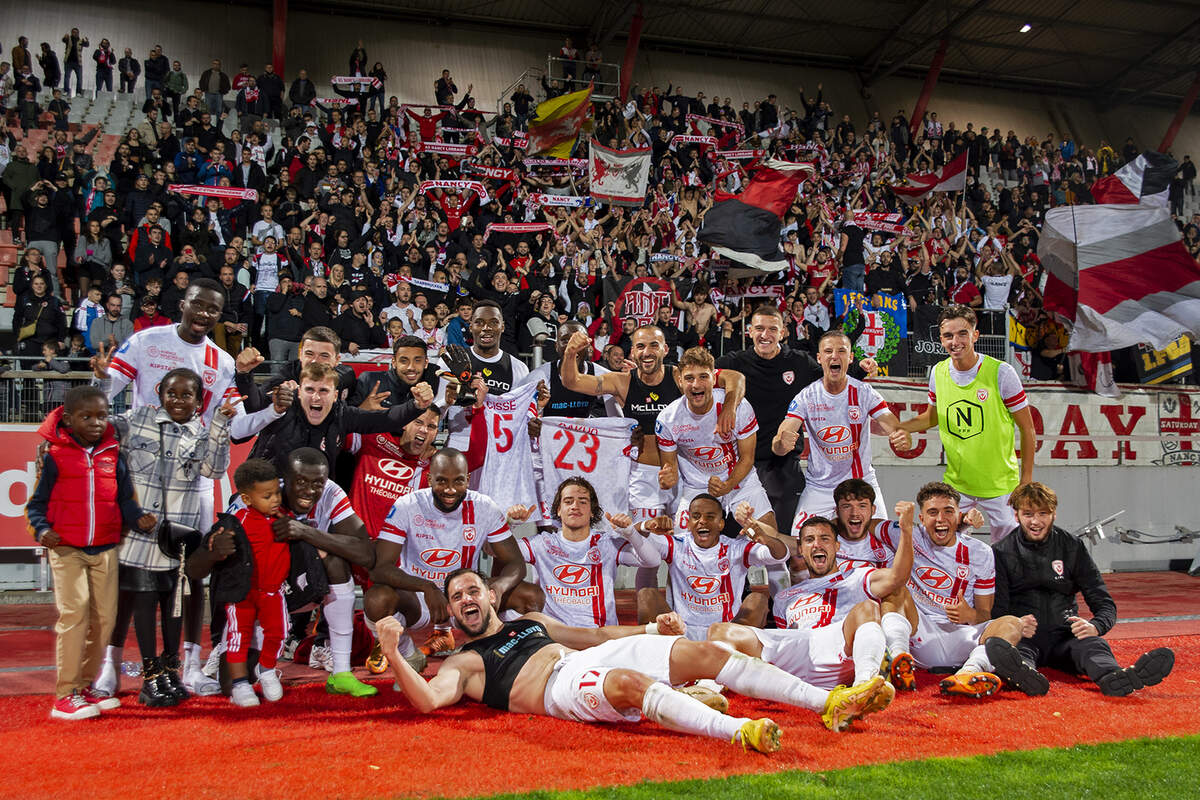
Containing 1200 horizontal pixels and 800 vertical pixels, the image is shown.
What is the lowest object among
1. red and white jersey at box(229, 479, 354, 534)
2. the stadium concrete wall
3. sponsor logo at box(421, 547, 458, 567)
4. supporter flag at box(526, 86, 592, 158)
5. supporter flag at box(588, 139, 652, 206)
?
sponsor logo at box(421, 547, 458, 567)

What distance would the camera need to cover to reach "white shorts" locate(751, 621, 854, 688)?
19.1ft

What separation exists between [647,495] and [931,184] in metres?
19.0

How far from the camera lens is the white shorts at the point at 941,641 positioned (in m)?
6.59

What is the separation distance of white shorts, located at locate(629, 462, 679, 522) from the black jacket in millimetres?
2709

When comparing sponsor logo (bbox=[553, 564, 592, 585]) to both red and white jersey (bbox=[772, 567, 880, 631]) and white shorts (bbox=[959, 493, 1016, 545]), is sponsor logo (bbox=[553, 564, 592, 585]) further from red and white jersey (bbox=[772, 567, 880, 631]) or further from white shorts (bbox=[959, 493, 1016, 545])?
white shorts (bbox=[959, 493, 1016, 545])

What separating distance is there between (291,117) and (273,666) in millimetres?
16609

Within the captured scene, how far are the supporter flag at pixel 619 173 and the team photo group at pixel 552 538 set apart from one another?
39.2ft

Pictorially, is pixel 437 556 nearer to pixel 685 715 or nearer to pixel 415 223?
pixel 685 715

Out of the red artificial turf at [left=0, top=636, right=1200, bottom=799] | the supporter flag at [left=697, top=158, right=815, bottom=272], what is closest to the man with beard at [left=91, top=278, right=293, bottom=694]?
the red artificial turf at [left=0, top=636, right=1200, bottom=799]

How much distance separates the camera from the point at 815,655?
19.3 feet

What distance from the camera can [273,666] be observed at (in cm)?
A: 585

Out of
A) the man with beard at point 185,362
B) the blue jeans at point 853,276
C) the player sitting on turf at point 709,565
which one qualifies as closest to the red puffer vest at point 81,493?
the man with beard at point 185,362

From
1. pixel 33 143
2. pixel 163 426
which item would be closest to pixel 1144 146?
pixel 33 143

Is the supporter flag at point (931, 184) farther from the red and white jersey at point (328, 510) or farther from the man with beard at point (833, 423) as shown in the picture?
the red and white jersey at point (328, 510)
